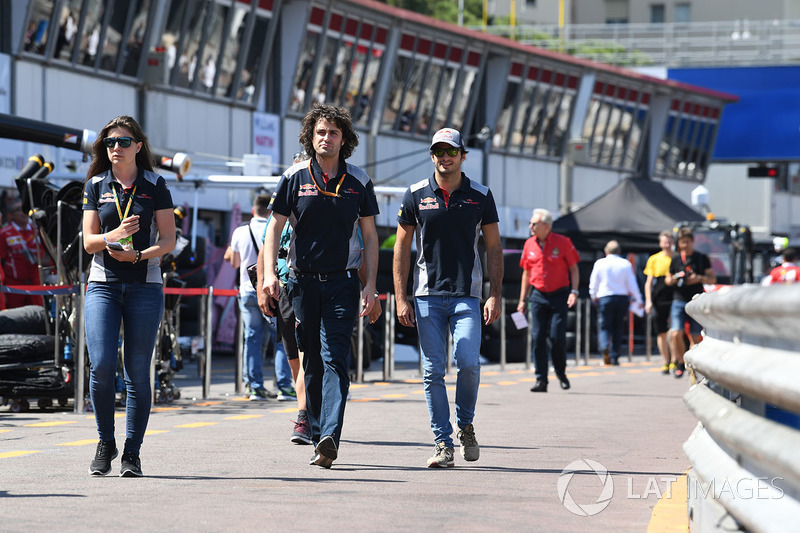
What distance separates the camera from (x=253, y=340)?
45.4ft

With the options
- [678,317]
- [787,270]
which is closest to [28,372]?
[678,317]

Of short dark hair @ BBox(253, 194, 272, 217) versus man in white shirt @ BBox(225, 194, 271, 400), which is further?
man in white shirt @ BBox(225, 194, 271, 400)

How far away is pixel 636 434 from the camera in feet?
35.0

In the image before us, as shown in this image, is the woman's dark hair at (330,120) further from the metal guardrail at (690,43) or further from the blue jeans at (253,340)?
the metal guardrail at (690,43)

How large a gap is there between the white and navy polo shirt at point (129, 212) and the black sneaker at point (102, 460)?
83 centimetres

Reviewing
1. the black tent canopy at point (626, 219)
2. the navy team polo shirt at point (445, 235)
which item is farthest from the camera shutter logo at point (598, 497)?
the black tent canopy at point (626, 219)

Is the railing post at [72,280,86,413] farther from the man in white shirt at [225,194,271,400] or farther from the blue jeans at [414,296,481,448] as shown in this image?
the blue jeans at [414,296,481,448]

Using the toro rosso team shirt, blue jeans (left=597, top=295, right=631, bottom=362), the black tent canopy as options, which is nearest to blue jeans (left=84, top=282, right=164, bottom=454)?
the toro rosso team shirt

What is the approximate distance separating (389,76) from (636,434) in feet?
88.0

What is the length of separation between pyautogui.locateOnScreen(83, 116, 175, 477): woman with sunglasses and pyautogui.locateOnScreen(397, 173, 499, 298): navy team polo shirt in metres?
1.47

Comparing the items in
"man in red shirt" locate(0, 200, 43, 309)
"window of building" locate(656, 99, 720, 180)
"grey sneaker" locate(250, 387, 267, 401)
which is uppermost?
"window of building" locate(656, 99, 720, 180)

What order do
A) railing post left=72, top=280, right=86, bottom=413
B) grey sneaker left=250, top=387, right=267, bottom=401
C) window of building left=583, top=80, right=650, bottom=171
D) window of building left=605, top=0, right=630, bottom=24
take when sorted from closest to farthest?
railing post left=72, top=280, right=86, bottom=413, grey sneaker left=250, top=387, right=267, bottom=401, window of building left=583, top=80, right=650, bottom=171, window of building left=605, top=0, right=630, bottom=24

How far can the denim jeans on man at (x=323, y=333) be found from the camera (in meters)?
8.15

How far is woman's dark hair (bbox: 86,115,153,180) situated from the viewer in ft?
25.6
